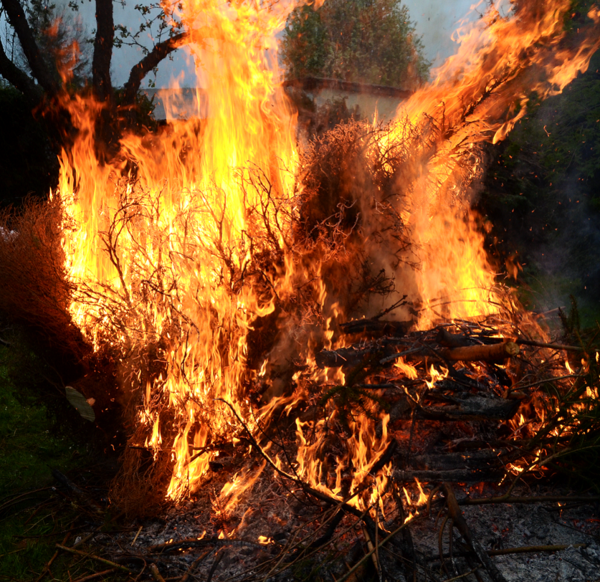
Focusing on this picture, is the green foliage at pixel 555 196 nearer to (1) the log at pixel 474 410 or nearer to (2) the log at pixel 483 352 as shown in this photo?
(2) the log at pixel 483 352

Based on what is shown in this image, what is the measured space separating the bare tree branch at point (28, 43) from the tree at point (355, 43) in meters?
15.1

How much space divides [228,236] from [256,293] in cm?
56

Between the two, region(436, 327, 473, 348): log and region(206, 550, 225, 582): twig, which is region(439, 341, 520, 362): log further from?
region(206, 550, 225, 582): twig

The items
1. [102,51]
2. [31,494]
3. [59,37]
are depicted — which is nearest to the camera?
[31,494]

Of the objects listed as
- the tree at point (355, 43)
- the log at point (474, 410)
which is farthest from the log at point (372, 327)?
the tree at point (355, 43)

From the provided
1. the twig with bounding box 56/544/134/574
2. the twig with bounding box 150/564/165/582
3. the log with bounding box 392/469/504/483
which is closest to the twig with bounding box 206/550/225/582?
the twig with bounding box 150/564/165/582

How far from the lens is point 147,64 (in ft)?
30.3

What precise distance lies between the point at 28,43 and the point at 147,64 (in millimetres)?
2015

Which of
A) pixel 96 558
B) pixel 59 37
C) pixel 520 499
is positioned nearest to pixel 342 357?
pixel 520 499

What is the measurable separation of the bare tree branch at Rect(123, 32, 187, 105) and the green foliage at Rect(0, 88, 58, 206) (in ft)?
7.58

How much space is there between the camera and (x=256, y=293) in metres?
4.13

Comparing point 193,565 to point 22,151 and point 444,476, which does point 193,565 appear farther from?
point 22,151

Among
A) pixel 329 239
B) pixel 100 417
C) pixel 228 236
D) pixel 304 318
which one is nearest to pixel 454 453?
pixel 304 318

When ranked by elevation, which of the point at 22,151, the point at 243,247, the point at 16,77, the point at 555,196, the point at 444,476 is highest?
the point at 16,77
